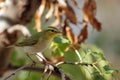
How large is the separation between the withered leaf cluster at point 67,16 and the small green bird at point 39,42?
5 cm

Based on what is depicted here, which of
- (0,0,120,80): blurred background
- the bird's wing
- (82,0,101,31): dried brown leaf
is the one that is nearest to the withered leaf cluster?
(82,0,101,31): dried brown leaf

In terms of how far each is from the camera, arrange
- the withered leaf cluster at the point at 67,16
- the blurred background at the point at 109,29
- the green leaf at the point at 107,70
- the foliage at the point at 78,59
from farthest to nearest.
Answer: the blurred background at the point at 109,29, the withered leaf cluster at the point at 67,16, the foliage at the point at 78,59, the green leaf at the point at 107,70

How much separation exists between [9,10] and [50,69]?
476mm

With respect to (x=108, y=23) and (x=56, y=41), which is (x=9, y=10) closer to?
(x=56, y=41)

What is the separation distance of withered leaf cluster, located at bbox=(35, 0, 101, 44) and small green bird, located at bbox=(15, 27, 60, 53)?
0.17ft

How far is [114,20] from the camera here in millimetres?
4816

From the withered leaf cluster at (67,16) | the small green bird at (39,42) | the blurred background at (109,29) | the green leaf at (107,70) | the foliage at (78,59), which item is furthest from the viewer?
the blurred background at (109,29)

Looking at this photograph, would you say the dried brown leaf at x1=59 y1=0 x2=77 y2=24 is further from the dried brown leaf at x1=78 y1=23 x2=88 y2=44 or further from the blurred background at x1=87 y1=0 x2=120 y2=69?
the blurred background at x1=87 y1=0 x2=120 y2=69

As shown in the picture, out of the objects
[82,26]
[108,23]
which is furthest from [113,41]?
[82,26]

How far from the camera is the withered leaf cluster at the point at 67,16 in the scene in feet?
5.35

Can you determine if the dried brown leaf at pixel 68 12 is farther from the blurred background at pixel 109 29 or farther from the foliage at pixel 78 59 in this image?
the blurred background at pixel 109 29

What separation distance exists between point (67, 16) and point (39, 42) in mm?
176

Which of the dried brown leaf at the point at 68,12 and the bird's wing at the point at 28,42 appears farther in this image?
the dried brown leaf at the point at 68,12

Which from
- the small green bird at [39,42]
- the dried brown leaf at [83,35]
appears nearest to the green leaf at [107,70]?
the small green bird at [39,42]
